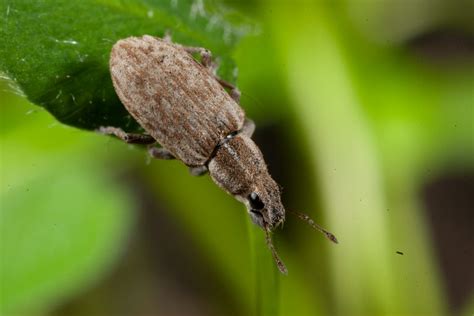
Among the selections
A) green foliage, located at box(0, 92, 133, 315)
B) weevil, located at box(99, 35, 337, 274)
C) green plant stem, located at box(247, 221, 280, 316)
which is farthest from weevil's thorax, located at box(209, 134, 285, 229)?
green foliage, located at box(0, 92, 133, 315)

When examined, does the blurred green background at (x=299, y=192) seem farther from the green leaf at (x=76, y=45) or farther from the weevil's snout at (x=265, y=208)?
the green leaf at (x=76, y=45)

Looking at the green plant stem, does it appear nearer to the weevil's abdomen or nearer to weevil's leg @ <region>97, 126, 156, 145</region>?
the weevil's abdomen

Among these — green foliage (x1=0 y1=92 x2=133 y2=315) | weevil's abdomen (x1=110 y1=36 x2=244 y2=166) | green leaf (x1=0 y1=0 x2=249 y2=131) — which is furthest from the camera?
green foliage (x1=0 y1=92 x2=133 y2=315)

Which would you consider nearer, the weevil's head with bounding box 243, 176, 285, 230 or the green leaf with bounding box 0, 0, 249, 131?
the green leaf with bounding box 0, 0, 249, 131

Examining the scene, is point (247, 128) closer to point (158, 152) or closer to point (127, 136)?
point (158, 152)

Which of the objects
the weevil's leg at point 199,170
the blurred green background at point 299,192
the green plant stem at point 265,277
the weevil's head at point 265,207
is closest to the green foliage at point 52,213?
the blurred green background at point 299,192

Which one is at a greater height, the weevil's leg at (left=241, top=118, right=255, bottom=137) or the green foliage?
the weevil's leg at (left=241, top=118, right=255, bottom=137)

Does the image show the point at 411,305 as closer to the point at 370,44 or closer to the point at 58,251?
the point at 370,44
